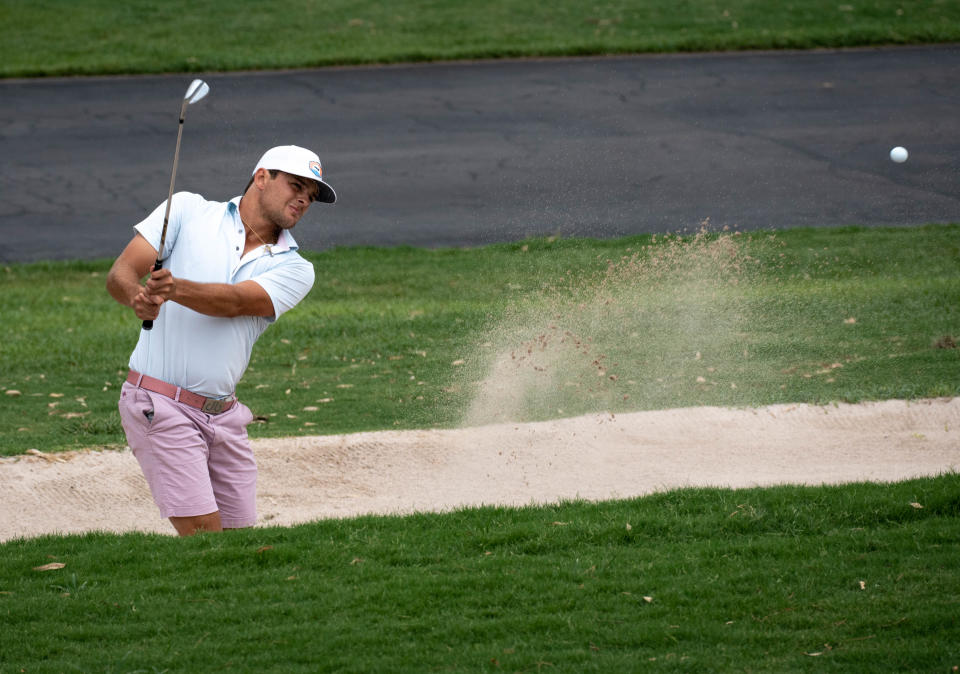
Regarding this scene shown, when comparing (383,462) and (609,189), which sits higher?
→ (609,189)

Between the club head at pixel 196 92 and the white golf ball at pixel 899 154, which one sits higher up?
the club head at pixel 196 92

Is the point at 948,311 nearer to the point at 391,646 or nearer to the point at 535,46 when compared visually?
the point at 391,646

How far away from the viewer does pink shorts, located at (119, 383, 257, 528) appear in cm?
495

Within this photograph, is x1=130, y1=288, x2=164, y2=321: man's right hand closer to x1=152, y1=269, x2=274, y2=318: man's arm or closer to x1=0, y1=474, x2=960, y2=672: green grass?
x1=152, y1=269, x2=274, y2=318: man's arm

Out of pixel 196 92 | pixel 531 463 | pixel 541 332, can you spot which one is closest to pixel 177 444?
pixel 196 92

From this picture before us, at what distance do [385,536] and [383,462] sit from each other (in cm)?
213

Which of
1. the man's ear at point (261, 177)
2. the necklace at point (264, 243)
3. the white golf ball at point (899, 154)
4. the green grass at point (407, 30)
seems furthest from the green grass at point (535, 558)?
the green grass at point (407, 30)

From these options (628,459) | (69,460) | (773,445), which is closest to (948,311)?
(773,445)

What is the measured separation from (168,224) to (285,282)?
1.72 feet

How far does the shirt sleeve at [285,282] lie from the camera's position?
5.01 metres

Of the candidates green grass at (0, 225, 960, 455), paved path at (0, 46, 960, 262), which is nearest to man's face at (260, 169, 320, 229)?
green grass at (0, 225, 960, 455)

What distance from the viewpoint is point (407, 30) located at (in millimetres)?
19578

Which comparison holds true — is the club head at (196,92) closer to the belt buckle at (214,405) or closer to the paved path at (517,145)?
the belt buckle at (214,405)

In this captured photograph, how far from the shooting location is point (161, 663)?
4188 mm
